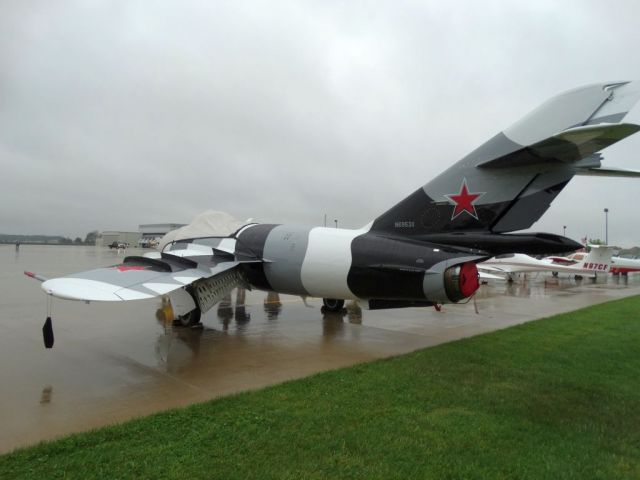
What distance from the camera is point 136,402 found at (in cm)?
491

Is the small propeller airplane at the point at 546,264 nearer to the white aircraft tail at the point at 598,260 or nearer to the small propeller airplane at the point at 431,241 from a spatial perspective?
the white aircraft tail at the point at 598,260

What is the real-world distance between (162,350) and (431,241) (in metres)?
4.94

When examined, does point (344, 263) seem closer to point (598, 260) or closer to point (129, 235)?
point (598, 260)

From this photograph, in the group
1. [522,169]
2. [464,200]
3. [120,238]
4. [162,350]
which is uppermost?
[522,169]

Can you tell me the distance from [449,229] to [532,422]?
3.38 m

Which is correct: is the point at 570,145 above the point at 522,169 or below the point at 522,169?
above

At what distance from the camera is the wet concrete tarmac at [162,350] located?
189 inches

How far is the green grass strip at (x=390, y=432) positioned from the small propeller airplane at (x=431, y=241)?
1677mm

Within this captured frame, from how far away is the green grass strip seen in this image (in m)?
3.47

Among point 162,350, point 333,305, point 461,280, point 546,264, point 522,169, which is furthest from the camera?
point 546,264

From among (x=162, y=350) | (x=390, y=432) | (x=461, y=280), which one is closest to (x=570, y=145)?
(x=461, y=280)

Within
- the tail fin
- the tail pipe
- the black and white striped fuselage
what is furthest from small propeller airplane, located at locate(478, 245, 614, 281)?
the tail pipe

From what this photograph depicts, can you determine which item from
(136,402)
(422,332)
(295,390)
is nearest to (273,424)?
(295,390)

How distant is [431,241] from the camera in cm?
736
